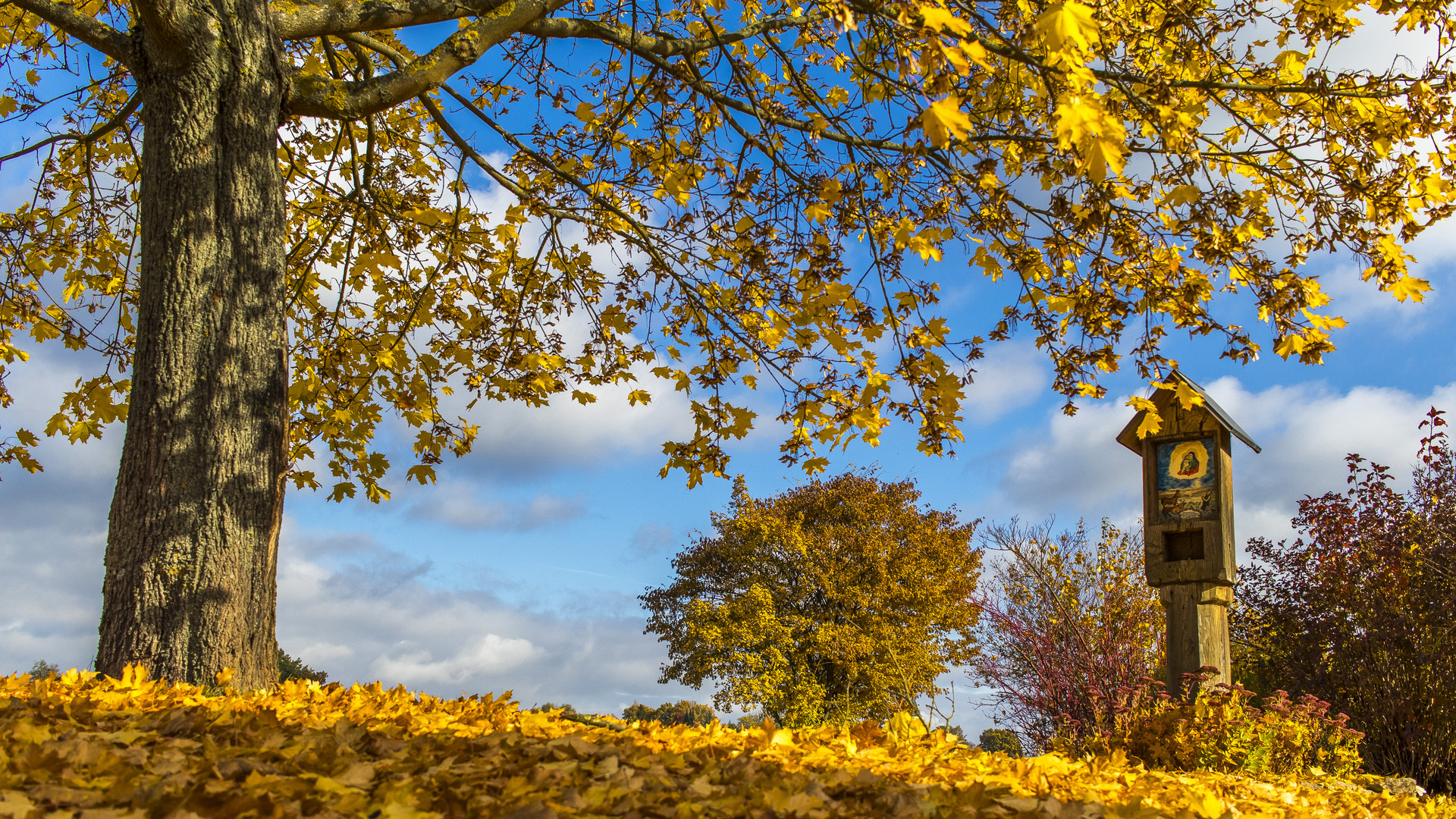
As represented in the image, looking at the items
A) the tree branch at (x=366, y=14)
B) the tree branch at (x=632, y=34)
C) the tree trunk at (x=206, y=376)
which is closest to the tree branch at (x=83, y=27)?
the tree trunk at (x=206, y=376)

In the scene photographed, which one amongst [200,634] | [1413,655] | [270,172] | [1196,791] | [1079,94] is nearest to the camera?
[1079,94]

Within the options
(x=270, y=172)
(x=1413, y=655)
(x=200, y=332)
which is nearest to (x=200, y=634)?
(x=200, y=332)

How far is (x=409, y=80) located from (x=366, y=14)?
1.69 ft

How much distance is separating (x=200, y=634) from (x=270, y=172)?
2.22 metres

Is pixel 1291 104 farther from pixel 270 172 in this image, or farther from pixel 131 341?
pixel 131 341

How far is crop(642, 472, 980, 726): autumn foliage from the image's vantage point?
12.6 metres

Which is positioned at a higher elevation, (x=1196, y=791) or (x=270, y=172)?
(x=270, y=172)

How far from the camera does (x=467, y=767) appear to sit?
7.34 ft

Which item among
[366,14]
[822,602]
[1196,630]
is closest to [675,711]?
[822,602]

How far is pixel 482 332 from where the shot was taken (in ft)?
22.6

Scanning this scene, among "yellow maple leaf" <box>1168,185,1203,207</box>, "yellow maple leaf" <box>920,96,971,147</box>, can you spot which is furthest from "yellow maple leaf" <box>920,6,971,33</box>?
"yellow maple leaf" <box>1168,185,1203,207</box>

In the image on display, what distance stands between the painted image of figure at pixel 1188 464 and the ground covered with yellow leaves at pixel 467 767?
3.82 metres

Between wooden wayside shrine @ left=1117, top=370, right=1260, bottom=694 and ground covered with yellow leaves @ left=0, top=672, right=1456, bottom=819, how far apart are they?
321cm

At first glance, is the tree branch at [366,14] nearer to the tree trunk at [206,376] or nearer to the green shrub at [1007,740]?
the tree trunk at [206,376]
